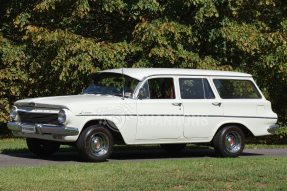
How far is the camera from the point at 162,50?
49.3 feet

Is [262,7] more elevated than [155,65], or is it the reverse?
[262,7]

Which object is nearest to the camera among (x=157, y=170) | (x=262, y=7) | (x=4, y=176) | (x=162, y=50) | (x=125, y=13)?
(x=4, y=176)

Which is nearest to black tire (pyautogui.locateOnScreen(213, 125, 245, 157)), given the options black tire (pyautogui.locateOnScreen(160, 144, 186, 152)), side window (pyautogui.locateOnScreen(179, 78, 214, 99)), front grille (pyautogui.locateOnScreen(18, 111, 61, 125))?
side window (pyautogui.locateOnScreen(179, 78, 214, 99))

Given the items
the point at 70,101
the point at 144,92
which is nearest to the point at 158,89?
the point at 144,92

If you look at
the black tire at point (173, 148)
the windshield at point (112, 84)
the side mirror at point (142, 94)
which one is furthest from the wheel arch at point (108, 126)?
the black tire at point (173, 148)

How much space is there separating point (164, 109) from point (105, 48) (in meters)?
5.92

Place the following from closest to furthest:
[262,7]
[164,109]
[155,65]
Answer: [164,109] < [155,65] < [262,7]

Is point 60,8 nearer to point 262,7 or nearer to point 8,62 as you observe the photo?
point 8,62

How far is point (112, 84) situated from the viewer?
10.1 meters

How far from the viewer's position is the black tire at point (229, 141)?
10.5m

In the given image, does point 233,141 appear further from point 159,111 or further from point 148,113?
point 148,113

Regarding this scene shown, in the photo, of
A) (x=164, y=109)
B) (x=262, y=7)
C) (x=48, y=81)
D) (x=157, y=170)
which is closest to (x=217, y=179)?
(x=157, y=170)

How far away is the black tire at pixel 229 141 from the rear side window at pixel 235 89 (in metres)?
0.76

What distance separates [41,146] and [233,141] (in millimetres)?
4432
